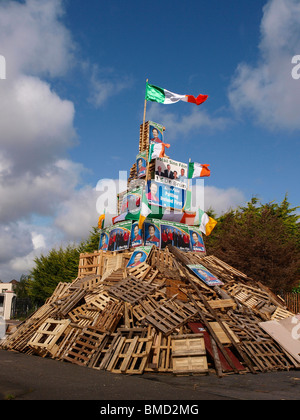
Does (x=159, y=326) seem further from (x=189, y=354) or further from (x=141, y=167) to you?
(x=141, y=167)

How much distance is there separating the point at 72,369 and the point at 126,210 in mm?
13537

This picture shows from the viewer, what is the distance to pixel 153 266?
16594 mm

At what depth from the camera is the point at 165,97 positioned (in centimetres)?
2272

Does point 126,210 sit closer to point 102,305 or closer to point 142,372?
point 102,305

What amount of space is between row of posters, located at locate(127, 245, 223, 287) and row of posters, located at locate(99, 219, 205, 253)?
95 centimetres

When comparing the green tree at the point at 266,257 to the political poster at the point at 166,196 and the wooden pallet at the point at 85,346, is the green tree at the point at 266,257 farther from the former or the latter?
the wooden pallet at the point at 85,346

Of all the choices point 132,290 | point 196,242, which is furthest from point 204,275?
point 196,242

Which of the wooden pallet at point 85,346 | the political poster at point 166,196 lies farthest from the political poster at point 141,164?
the wooden pallet at point 85,346

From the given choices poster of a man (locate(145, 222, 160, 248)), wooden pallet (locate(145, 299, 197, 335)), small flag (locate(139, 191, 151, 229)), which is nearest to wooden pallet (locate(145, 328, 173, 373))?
wooden pallet (locate(145, 299, 197, 335))

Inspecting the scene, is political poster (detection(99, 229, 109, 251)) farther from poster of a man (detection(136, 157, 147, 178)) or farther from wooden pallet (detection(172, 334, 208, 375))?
wooden pallet (detection(172, 334, 208, 375))

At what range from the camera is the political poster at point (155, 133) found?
77.4ft

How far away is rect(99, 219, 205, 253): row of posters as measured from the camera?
20.1 m

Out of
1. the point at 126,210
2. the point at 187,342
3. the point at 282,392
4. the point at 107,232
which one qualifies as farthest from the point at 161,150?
the point at 282,392

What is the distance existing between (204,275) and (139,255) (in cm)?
409
